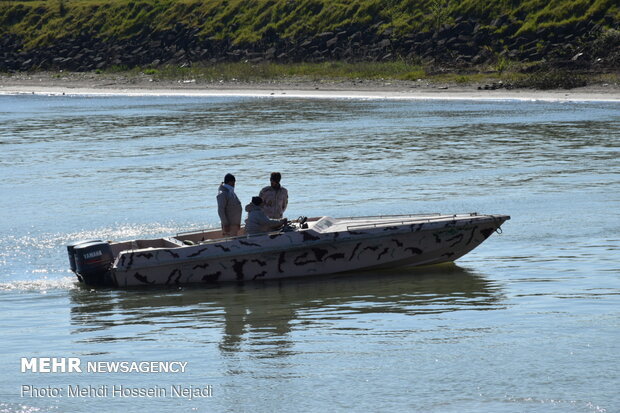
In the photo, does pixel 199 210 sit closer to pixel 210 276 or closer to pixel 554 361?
pixel 210 276

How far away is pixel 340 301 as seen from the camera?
15.4 metres

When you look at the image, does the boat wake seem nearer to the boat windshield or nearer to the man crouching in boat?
the man crouching in boat

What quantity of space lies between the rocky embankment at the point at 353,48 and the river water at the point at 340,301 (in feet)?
89.4

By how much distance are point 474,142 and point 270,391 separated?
26.8 m

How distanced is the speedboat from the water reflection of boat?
0.70 feet

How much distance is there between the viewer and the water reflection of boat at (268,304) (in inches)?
547

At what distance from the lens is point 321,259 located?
55.0 ft

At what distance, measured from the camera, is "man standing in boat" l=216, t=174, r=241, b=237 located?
16844 millimetres

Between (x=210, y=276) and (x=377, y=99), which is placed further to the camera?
(x=377, y=99)

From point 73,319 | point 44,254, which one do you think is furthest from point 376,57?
point 73,319

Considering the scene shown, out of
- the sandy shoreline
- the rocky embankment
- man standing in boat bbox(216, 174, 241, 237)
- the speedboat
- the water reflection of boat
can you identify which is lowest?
the water reflection of boat

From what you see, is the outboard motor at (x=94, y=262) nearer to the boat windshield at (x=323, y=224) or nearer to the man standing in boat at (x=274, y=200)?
the man standing in boat at (x=274, y=200)

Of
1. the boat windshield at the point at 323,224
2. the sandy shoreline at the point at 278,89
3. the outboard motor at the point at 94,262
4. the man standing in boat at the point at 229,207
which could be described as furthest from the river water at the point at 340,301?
the sandy shoreline at the point at 278,89

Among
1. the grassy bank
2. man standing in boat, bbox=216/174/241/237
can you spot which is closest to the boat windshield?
man standing in boat, bbox=216/174/241/237
